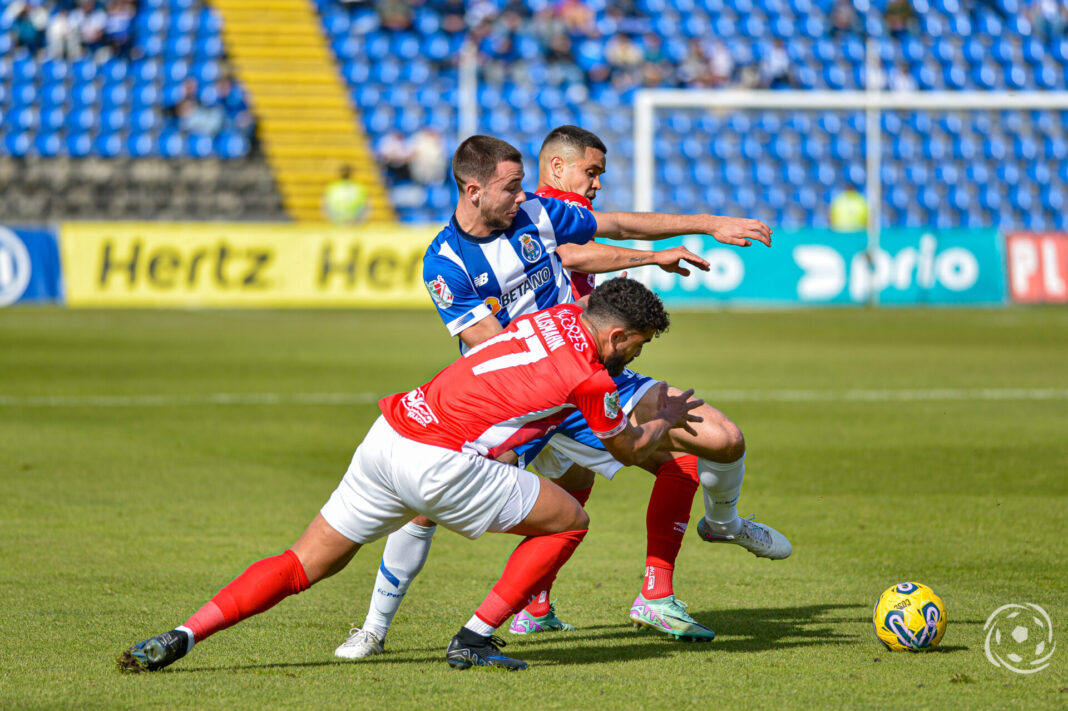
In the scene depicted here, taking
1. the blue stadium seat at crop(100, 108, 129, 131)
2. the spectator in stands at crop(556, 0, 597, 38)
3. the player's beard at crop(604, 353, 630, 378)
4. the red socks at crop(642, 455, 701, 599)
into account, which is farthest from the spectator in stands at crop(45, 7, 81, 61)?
the player's beard at crop(604, 353, 630, 378)

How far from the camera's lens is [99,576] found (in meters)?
6.27

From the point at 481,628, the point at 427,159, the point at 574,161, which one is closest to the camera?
the point at 481,628

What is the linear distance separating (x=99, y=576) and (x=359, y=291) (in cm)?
1785

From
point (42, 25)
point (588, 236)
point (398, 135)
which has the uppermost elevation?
point (42, 25)

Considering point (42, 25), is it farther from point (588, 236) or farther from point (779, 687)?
point (779, 687)

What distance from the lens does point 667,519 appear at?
18.4ft

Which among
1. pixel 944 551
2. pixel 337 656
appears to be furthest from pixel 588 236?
pixel 944 551

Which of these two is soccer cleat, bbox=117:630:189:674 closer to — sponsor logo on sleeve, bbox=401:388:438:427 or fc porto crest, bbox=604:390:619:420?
sponsor logo on sleeve, bbox=401:388:438:427

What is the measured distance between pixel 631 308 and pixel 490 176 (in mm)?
1032

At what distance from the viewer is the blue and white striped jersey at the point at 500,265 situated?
5.56m

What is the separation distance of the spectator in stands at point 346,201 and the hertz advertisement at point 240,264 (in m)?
2.26

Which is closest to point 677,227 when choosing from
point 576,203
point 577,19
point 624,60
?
point 576,203

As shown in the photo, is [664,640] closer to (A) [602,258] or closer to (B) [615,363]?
(B) [615,363]
